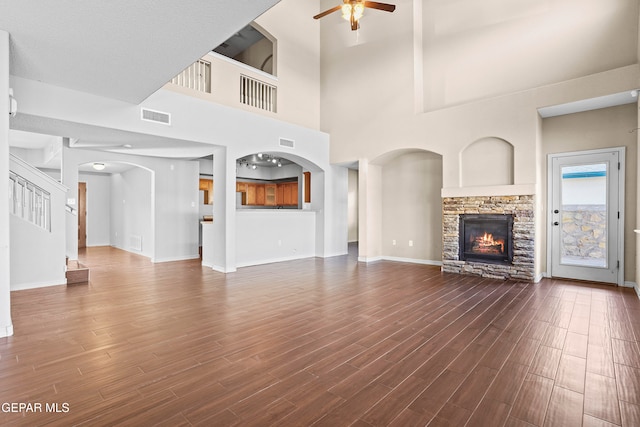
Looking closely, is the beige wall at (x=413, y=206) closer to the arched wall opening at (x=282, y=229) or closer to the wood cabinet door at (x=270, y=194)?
the arched wall opening at (x=282, y=229)

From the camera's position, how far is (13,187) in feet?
15.1

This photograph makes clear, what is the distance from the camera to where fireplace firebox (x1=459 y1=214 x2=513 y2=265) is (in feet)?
18.2

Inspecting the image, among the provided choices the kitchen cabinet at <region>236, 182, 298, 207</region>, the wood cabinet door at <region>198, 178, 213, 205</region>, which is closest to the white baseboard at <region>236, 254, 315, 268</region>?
the kitchen cabinet at <region>236, 182, 298, 207</region>

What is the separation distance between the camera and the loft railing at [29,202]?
457 cm

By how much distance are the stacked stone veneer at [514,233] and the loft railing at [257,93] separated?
4405 mm

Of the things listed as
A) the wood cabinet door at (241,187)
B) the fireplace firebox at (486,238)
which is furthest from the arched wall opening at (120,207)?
the fireplace firebox at (486,238)

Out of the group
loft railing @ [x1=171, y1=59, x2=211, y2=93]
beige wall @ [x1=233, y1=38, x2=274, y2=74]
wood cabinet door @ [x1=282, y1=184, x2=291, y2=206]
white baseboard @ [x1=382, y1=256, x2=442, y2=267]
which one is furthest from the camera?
wood cabinet door @ [x1=282, y1=184, x2=291, y2=206]

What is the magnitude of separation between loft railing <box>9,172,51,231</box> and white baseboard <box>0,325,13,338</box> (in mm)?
2371

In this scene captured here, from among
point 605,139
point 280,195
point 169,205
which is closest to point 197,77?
point 169,205

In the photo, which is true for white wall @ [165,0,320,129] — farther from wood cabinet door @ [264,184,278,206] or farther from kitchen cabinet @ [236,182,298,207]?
wood cabinet door @ [264,184,278,206]

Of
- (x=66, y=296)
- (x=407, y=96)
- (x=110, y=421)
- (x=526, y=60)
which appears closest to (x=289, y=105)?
(x=407, y=96)

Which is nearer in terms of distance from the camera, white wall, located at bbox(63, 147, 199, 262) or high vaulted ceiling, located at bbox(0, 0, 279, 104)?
high vaulted ceiling, located at bbox(0, 0, 279, 104)

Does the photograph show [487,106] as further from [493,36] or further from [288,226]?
[288,226]

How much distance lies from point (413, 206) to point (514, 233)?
7.46 ft
